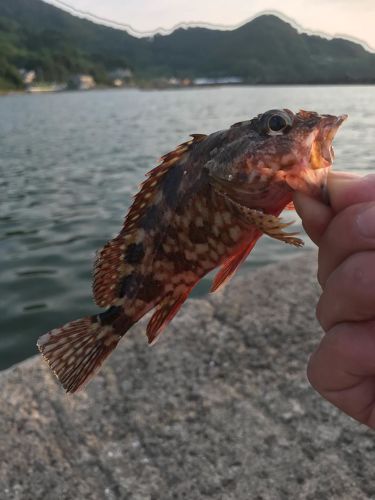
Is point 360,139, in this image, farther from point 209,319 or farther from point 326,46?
point 326,46

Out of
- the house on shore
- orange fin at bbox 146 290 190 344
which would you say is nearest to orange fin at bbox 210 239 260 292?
orange fin at bbox 146 290 190 344

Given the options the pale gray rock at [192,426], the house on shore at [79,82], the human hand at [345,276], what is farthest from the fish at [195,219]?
the house on shore at [79,82]

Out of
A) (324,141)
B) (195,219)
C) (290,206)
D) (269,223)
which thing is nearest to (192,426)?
(195,219)

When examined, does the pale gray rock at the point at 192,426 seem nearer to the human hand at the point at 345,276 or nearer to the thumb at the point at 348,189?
the human hand at the point at 345,276

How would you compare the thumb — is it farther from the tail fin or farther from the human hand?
the tail fin

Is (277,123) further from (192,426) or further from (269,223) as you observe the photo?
(192,426)

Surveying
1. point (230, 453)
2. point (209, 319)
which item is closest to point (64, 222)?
point (209, 319)

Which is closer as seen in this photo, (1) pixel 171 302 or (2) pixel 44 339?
(1) pixel 171 302
